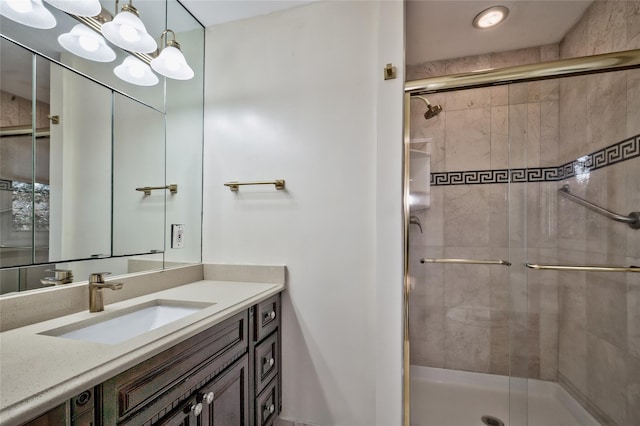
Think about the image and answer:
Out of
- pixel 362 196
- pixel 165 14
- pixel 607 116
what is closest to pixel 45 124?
pixel 165 14

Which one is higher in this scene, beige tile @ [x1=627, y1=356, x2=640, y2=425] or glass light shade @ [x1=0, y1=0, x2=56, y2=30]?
glass light shade @ [x1=0, y1=0, x2=56, y2=30]

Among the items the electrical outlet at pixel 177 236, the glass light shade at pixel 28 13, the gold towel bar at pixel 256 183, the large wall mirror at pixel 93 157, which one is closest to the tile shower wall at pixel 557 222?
the gold towel bar at pixel 256 183

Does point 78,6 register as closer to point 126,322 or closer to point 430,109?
point 126,322

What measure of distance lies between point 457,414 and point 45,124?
2.46 m

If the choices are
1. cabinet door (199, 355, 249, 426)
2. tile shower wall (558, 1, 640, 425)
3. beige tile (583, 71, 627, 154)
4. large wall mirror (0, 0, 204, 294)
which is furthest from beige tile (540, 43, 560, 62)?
cabinet door (199, 355, 249, 426)

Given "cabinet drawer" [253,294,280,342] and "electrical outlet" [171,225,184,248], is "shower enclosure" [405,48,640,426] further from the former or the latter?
"electrical outlet" [171,225,184,248]

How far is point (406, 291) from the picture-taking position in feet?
4.47

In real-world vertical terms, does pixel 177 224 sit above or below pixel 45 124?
below

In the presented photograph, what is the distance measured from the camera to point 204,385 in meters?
0.98

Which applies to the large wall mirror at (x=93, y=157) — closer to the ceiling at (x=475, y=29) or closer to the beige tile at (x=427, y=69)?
the ceiling at (x=475, y=29)

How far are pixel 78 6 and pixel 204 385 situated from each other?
1.42 meters

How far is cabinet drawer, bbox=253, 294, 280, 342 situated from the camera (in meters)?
1.33

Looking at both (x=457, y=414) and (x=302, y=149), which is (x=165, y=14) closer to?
(x=302, y=149)

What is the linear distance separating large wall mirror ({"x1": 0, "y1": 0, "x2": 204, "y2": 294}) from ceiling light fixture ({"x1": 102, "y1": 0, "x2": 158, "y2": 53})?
0.10 m
